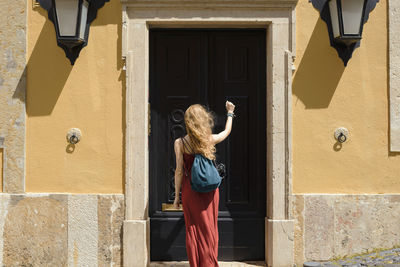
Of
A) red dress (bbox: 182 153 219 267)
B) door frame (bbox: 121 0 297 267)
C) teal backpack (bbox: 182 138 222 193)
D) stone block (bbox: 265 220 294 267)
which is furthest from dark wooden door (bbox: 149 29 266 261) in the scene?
teal backpack (bbox: 182 138 222 193)

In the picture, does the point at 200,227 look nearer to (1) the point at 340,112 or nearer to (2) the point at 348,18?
(1) the point at 340,112

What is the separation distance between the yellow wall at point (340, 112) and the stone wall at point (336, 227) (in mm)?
128

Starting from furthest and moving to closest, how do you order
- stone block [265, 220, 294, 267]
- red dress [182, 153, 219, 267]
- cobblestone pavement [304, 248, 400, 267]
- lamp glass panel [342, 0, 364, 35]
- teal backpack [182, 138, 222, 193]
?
stone block [265, 220, 294, 267], lamp glass panel [342, 0, 364, 35], cobblestone pavement [304, 248, 400, 267], red dress [182, 153, 219, 267], teal backpack [182, 138, 222, 193]

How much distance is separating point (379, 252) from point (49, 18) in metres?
4.49

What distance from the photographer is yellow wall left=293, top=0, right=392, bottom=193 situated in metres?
4.73

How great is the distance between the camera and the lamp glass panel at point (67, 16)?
14.6 feet

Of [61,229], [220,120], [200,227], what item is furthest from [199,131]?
[61,229]

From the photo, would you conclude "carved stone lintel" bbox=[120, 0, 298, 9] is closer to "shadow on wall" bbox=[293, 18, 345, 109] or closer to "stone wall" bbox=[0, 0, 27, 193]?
"shadow on wall" bbox=[293, 18, 345, 109]

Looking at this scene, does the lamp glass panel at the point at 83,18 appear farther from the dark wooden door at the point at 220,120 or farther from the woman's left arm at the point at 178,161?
the woman's left arm at the point at 178,161

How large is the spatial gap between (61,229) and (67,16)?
2.31 m

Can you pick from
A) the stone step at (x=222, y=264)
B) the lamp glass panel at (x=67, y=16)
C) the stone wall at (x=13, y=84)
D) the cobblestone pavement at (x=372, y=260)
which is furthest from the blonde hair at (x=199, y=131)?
the stone wall at (x=13, y=84)

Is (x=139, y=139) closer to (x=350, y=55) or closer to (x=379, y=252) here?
(x=350, y=55)

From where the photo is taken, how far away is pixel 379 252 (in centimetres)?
464

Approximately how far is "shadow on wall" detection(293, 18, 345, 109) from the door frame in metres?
0.16
